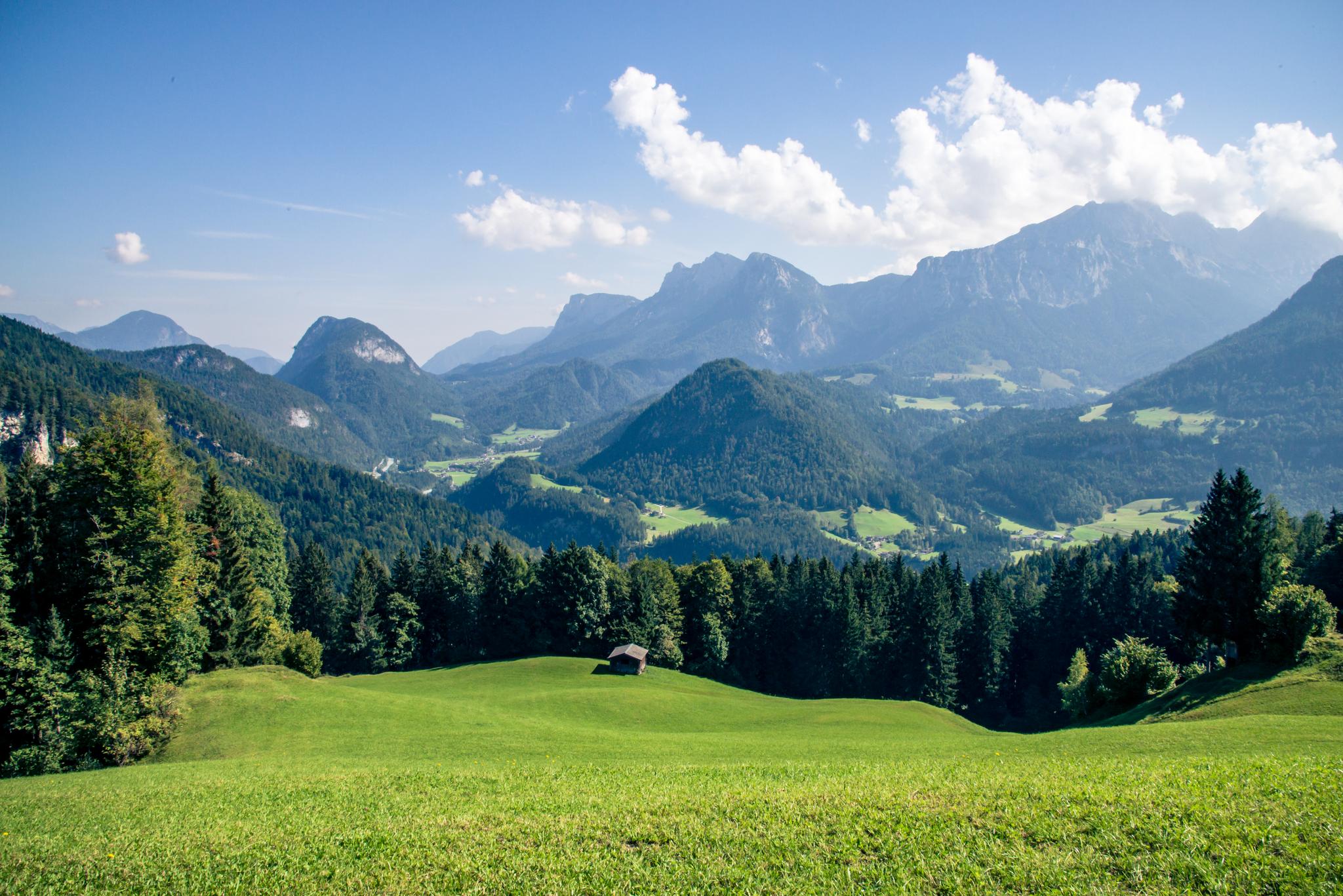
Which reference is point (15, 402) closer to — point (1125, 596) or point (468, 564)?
point (468, 564)

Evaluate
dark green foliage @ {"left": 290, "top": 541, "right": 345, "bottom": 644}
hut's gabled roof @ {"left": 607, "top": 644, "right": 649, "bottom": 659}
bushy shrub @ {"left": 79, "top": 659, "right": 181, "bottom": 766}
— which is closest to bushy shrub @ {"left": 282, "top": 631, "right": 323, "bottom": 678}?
dark green foliage @ {"left": 290, "top": 541, "right": 345, "bottom": 644}

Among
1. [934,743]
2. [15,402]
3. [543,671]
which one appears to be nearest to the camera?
[934,743]

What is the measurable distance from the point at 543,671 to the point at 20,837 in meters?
51.1

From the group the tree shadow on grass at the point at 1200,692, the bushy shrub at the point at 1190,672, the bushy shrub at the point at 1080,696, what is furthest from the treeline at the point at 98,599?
the bushy shrub at the point at 1190,672

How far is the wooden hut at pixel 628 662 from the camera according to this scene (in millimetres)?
69188

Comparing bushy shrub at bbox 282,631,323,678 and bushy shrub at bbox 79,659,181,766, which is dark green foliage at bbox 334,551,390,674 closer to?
bushy shrub at bbox 282,631,323,678

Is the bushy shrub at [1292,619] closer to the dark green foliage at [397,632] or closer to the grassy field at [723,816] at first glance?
the grassy field at [723,816]

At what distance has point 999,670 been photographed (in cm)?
8025

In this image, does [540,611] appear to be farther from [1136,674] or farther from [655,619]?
[1136,674]

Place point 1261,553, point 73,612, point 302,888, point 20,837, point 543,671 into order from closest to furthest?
point 302,888 < point 20,837 < point 73,612 < point 1261,553 < point 543,671

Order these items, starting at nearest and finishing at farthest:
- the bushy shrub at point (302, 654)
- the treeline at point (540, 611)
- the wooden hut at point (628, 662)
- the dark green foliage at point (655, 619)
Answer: the treeline at point (540, 611)
the bushy shrub at point (302, 654)
the wooden hut at point (628, 662)
the dark green foliage at point (655, 619)

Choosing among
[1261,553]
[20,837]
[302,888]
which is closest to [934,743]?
[1261,553]

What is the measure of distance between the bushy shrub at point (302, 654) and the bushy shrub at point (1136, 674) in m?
71.9

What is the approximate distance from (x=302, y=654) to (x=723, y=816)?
6144cm
